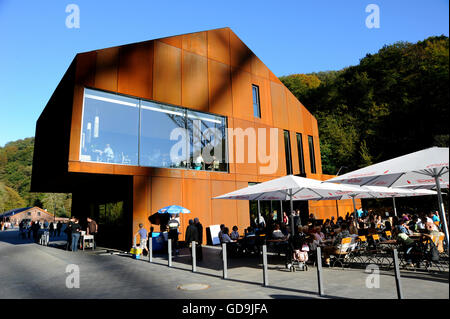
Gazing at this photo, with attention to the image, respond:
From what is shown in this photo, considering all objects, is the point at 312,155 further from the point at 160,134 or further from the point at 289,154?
the point at 160,134

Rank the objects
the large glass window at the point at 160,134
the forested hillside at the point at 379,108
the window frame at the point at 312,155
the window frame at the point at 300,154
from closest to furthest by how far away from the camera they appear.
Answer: the large glass window at the point at 160,134 < the window frame at the point at 300,154 < the window frame at the point at 312,155 < the forested hillside at the point at 379,108

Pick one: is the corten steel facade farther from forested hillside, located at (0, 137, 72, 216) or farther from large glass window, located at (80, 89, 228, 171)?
forested hillside, located at (0, 137, 72, 216)

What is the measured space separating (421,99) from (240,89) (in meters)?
33.0

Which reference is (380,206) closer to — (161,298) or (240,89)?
(240,89)

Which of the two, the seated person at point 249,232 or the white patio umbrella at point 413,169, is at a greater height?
the white patio umbrella at point 413,169

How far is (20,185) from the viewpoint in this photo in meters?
110

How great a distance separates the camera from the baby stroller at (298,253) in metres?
9.57

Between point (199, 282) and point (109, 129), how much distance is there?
10438 millimetres

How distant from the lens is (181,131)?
59.4 feet

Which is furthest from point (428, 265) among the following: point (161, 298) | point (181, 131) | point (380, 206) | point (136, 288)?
point (380, 206)

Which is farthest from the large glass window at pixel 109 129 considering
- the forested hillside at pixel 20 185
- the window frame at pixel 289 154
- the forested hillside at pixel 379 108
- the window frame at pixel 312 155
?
the forested hillside at pixel 20 185

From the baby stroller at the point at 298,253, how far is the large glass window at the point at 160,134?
9.51 meters

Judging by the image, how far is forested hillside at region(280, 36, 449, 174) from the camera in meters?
41.4

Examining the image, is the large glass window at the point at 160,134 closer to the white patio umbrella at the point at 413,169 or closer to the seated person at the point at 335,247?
the seated person at the point at 335,247
